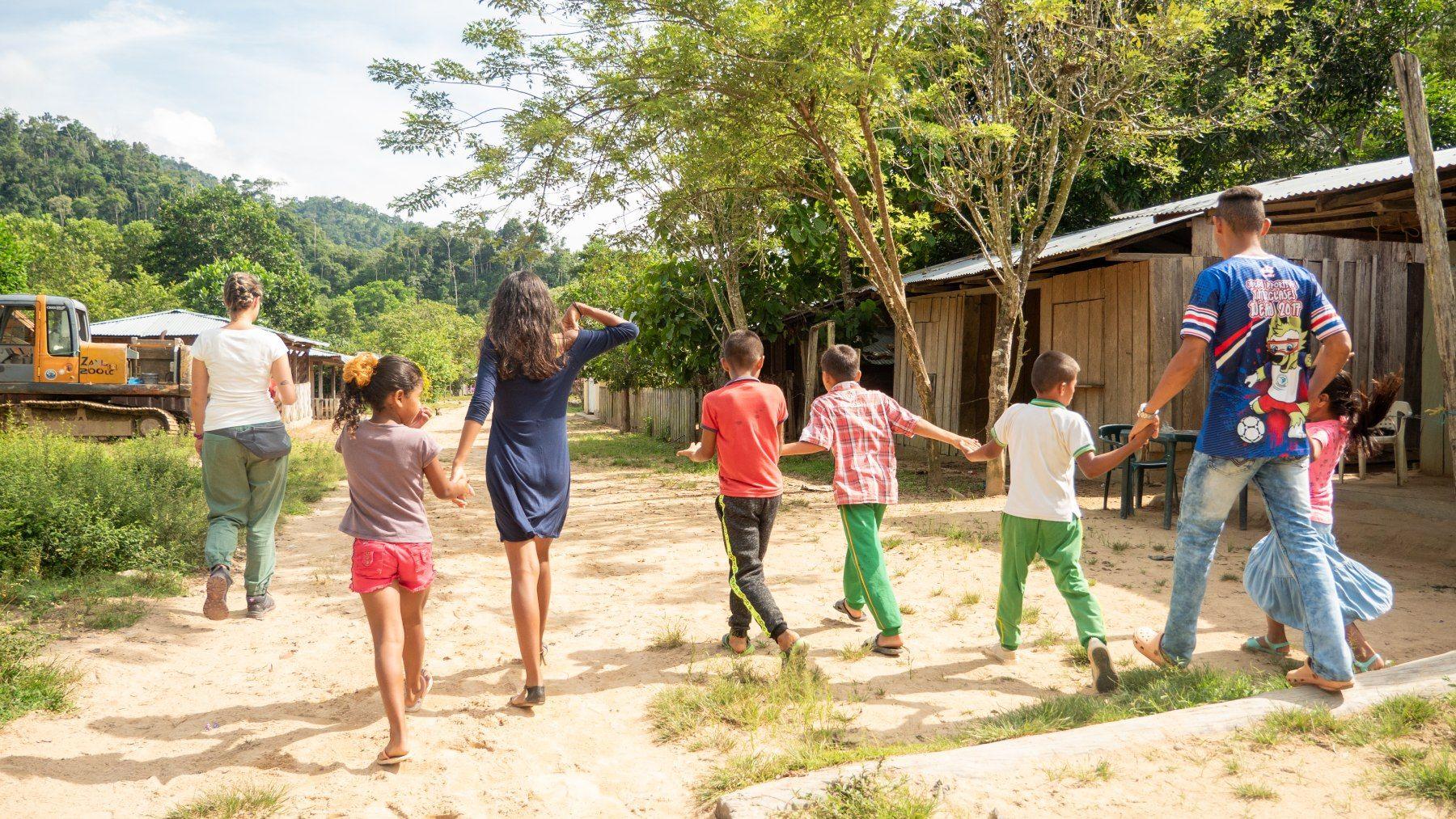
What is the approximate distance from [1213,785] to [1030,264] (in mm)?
7431

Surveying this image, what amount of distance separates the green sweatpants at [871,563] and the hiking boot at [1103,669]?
0.92 m

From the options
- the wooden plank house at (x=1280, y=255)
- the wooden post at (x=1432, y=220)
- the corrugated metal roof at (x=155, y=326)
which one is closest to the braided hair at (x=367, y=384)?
the wooden post at (x=1432, y=220)

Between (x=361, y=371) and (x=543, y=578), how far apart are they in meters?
1.23

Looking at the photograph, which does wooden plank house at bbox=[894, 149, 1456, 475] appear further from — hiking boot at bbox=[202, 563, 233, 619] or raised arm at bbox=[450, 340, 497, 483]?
hiking boot at bbox=[202, 563, 233, 619]

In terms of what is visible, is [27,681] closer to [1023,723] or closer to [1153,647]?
[1023,723]

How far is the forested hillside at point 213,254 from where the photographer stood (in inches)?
1631

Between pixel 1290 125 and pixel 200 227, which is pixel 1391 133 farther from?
pixel 200 227

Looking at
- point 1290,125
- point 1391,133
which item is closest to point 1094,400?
point 1290,125

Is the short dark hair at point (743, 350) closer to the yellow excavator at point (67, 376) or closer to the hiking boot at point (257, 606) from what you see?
the hiking boot at point (257, 606)

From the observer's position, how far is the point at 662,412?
21.4 meters

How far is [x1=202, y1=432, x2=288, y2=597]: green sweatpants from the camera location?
489cm

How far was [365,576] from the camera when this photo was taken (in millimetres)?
3291

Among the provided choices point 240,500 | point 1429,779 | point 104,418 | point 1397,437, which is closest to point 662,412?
point 104,418

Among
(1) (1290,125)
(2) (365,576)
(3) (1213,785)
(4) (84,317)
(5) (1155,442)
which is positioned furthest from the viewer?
(1) (1290,125)
